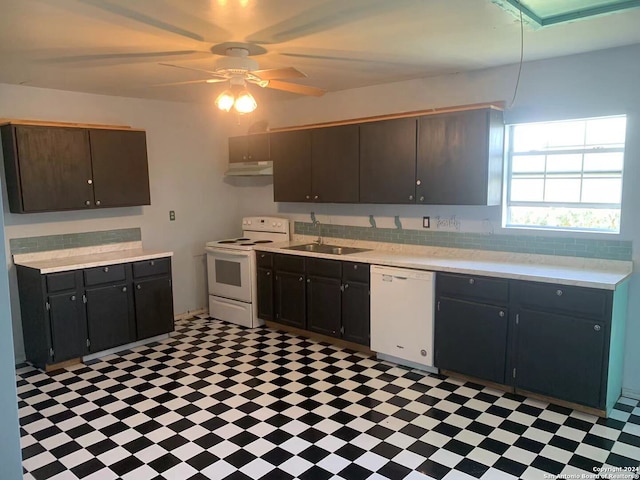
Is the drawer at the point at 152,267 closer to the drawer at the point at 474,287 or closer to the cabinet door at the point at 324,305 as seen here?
the cabinet door at the point at 324,305

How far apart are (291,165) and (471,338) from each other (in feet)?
8.38

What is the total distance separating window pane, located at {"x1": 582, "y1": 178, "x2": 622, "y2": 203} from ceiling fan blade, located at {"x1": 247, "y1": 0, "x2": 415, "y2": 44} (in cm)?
219

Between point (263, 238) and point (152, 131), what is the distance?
1.71 metres

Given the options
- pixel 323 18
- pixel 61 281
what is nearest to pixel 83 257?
pixel 61 281

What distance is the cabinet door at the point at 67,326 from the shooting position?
403 cm

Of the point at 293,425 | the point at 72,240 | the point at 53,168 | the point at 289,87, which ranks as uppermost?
the point at 289,87

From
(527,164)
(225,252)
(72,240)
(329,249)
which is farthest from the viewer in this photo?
(225,252)

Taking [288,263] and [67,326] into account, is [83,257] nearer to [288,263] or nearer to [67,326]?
[67,326]

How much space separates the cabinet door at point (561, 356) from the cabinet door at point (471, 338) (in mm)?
139

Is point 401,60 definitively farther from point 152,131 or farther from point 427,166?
point 152,131

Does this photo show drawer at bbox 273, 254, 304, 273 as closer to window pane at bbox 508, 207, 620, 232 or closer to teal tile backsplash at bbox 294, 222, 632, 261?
teal tile backsplash at bbox 294, 222, 632, 261

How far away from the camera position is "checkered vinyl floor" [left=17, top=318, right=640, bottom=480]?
2676 millimetres

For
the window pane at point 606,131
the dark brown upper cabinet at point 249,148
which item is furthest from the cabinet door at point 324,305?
the window pane at point 606,131

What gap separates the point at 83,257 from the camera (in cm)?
452
